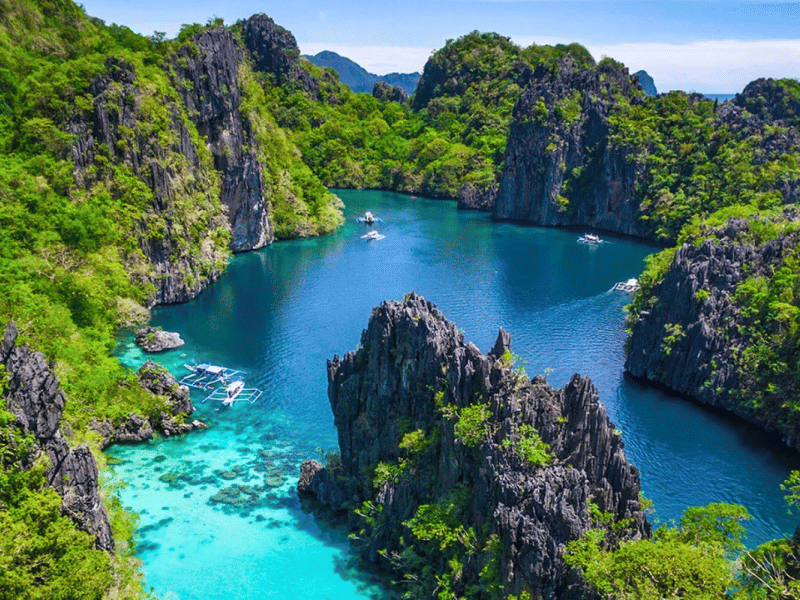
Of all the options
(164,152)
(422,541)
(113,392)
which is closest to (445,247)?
(164,152)

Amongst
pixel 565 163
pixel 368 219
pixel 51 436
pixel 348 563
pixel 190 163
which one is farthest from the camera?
pixel 565 163

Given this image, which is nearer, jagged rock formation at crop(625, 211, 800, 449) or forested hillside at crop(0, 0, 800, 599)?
forested hillside at crop(0, 0, 800, 599)

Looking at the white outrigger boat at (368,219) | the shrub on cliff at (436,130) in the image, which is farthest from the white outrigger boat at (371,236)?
the shrub on cliff at (436,130)

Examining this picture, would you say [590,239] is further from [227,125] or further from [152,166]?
[152,166]

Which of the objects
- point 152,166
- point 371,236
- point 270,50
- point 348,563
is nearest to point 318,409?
point 348,563

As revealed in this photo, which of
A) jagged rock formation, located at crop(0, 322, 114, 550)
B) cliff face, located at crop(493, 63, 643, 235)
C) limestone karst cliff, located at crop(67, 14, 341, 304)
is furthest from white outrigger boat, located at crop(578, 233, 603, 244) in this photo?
jagged rock formation, located at crop(0, 322, 114, 550)

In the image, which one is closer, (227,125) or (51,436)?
(51,436)

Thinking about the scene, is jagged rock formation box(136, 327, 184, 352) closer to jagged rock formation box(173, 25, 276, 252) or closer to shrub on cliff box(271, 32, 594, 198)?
jagged rock formation box(173, 25, 276, 252)
